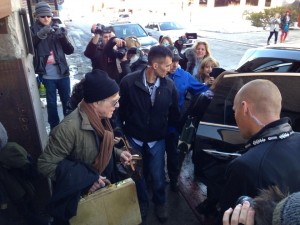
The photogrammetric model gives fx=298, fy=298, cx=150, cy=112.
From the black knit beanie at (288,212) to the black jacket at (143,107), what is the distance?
2176 mm

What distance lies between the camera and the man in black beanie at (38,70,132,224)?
2.14 metres

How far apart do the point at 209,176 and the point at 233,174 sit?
1279 mm

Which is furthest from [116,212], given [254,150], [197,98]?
[197,98]

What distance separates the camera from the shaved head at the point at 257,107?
1683mm

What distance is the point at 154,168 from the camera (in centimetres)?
322

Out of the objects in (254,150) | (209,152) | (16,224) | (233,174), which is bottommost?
(16,224)

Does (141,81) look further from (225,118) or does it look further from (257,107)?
(257,107)

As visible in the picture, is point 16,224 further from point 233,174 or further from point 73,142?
point 233,174

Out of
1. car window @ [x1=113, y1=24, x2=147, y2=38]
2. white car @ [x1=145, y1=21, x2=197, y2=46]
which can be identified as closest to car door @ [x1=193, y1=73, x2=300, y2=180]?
car window @ [x1=113, y1=24, x2=147, y2=38]

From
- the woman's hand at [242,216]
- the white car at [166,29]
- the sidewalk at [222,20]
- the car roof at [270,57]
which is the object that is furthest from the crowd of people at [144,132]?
the sidewalk at [222,20]

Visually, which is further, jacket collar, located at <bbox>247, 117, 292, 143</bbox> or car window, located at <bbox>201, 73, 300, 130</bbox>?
car window, located at <bbox>201, 73, 300, 130</bbox>

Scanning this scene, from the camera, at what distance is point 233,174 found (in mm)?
1576

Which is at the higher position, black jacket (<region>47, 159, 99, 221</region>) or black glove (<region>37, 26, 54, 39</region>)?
black glove (<region>37, 26, 54, 39</region>)

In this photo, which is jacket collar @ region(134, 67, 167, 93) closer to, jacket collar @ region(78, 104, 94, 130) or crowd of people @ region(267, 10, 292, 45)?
jacket collar @ region(78, 104, 94, 130)
